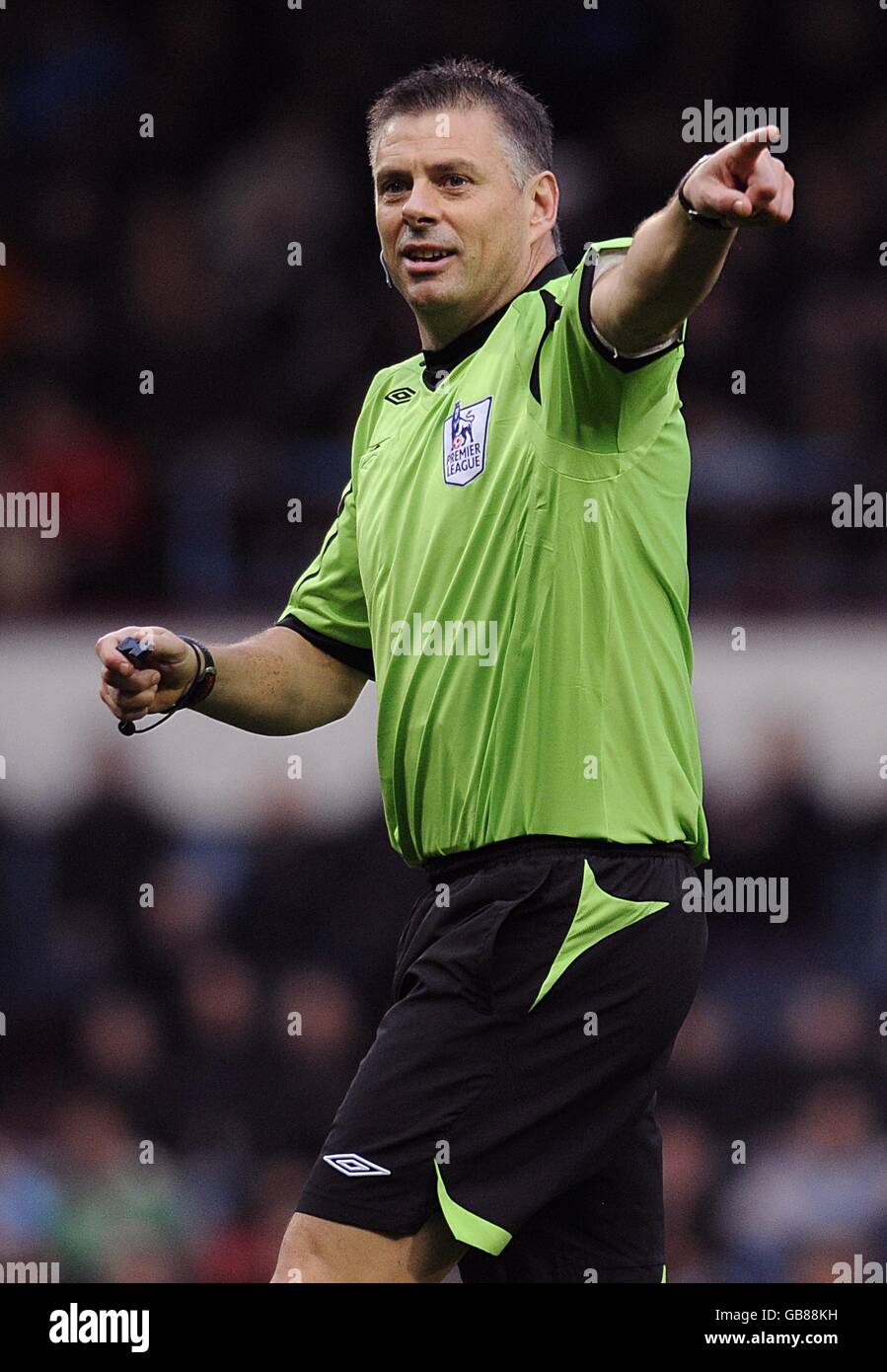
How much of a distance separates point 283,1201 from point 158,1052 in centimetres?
72

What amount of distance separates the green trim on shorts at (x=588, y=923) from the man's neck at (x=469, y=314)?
0.96 meters

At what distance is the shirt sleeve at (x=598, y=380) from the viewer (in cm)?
277

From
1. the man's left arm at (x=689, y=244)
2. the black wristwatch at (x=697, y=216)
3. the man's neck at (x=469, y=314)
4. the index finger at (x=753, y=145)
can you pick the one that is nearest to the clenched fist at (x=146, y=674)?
the man's neck at (x=469, y=314)

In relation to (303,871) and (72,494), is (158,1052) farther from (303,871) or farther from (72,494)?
(72,494)

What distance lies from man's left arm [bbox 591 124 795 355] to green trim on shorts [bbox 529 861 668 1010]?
77 cm

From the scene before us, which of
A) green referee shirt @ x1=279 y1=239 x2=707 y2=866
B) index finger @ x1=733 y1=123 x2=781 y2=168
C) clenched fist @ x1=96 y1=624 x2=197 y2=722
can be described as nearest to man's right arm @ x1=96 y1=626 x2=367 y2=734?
clenched fist @ x1=96 y1=624 x2=197 y2=722

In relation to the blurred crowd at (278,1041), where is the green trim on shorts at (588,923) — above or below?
above

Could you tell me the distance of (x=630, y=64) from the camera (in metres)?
8.45

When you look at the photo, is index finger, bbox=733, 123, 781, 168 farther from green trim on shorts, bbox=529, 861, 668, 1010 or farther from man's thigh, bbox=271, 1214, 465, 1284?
man's thigh, bbox=271, 1214, 465, 1284

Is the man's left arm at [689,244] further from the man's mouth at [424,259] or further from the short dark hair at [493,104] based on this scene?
the short dark hair at [493,104]

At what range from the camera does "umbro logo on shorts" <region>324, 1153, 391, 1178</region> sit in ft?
9.32

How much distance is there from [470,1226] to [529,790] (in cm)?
63

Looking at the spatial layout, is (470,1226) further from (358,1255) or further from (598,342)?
(598,342)
